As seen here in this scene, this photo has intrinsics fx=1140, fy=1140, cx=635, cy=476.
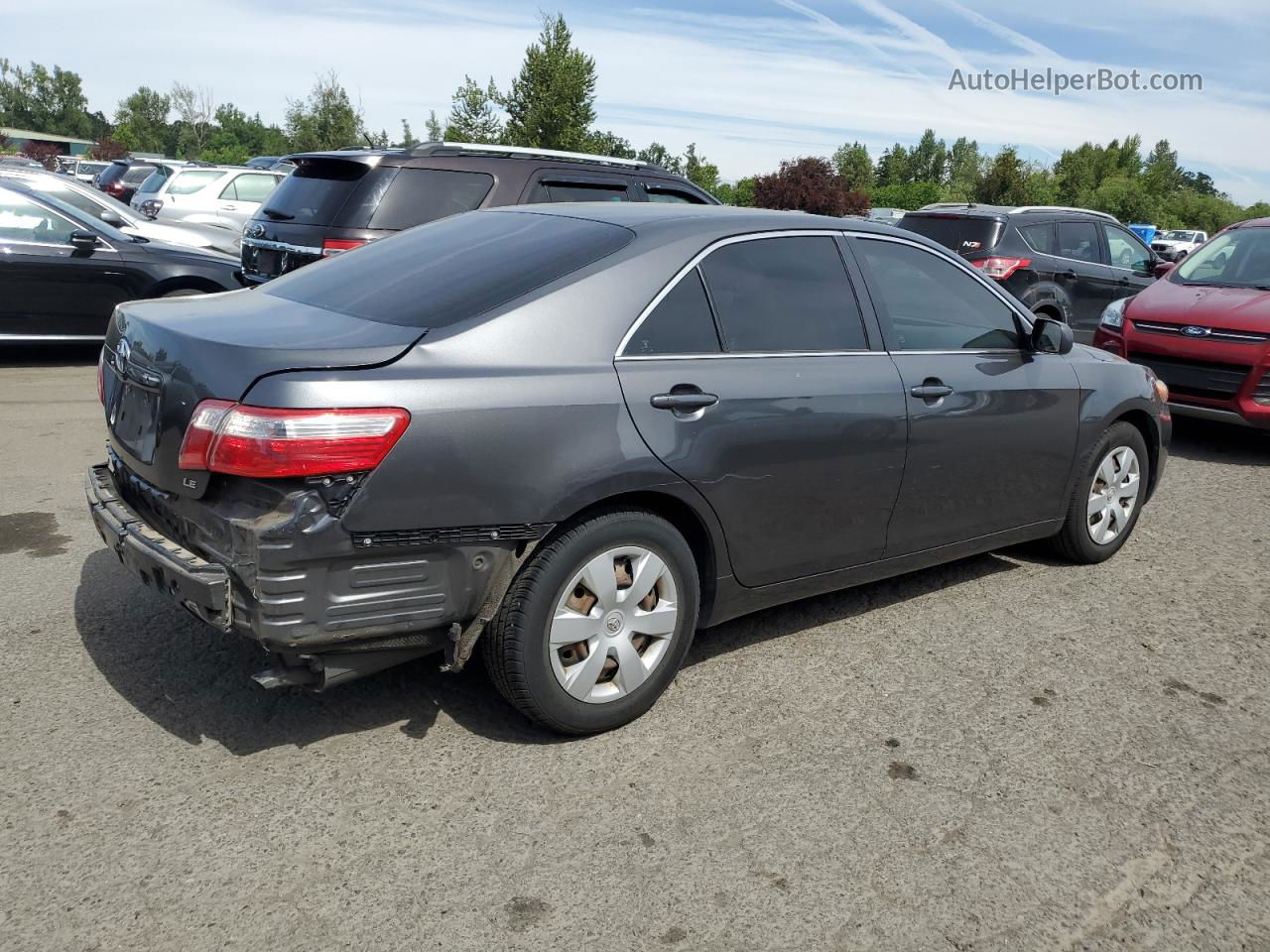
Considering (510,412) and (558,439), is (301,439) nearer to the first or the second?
(510,412)

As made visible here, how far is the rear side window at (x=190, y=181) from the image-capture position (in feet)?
61.3

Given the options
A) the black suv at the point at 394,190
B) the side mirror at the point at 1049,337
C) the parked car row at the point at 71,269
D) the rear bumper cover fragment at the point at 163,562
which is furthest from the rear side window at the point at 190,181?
the side mirror at the point at 1049,337

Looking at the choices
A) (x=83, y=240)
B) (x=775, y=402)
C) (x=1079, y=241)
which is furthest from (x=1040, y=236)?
(x=83, y=240)

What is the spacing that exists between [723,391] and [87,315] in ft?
25.5

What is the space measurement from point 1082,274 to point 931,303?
8083mm

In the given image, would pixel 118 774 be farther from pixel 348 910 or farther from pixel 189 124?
pixel 189 124

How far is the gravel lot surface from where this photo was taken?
2719 mm

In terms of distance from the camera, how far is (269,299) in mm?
3943

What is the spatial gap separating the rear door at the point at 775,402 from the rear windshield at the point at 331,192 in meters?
4.63

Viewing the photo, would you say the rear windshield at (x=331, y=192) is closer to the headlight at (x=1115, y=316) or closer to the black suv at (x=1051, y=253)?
the headlight at (x=1115, y=316)

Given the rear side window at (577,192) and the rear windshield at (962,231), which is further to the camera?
the rear windshield at (962,231)

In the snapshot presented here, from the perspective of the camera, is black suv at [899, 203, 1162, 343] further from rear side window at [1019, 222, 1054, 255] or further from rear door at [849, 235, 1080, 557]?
rear door at [849, 235, 1080, 557]

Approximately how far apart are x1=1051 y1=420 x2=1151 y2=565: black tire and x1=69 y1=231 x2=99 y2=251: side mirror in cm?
808

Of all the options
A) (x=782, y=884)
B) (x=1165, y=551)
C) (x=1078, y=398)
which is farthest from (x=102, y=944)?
(x=1165, y=551)
